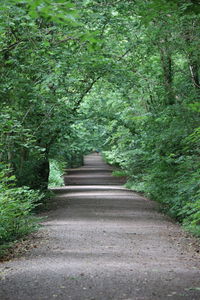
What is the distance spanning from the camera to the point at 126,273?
24.9 ft

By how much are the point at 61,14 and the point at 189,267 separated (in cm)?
518

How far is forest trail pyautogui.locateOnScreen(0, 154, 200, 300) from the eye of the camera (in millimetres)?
6547

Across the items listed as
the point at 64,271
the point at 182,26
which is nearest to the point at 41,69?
the point at 182,26

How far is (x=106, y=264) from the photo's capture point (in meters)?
8.34

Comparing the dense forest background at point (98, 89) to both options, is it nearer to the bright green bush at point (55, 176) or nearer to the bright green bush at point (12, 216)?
the bright green bush at point (12, 216)

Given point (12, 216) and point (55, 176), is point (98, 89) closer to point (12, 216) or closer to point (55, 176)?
point (55, 176)

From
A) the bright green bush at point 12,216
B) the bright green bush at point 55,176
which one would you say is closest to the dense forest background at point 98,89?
the bright green bush at point 12,216

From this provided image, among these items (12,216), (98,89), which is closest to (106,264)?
(12,216)

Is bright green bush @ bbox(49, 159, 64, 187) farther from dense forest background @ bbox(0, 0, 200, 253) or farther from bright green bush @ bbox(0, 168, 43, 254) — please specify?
bright green bush @ bbox(0, 168, 43, 254)

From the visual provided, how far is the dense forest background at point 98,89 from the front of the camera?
37.1 ft

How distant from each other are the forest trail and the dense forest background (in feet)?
2.77

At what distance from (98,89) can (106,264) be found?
645 inches

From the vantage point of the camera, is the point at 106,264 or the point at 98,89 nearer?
the point at 106,264

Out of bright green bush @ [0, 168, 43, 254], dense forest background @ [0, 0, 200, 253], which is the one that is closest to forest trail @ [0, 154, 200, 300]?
bright green bush @ [0, 168, 43, 254]
